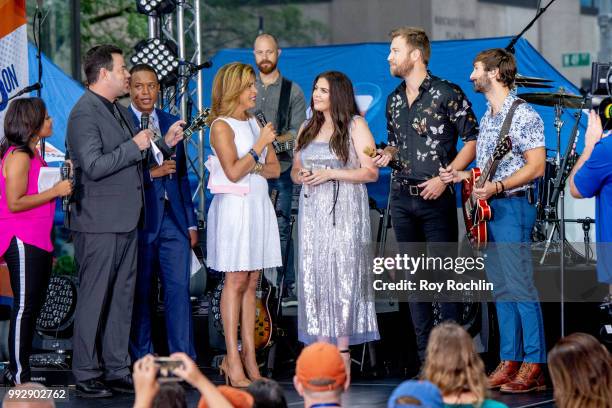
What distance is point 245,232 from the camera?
6.43 metres

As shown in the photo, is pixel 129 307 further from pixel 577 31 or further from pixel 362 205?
pixel 577 31

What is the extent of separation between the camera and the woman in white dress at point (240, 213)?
6391 millimetres

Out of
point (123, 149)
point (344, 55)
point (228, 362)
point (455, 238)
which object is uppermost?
point (344, 55)

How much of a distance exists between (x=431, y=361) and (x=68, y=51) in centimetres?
1094

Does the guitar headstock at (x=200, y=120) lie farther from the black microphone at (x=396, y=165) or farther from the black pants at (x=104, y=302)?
the black microphone at (x=396, y=165)

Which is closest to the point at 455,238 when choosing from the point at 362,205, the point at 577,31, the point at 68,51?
the point at 362,205

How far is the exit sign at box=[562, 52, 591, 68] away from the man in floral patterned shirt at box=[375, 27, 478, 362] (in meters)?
9.87

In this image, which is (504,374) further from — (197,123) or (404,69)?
(197,123)

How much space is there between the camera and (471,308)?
6.98 m

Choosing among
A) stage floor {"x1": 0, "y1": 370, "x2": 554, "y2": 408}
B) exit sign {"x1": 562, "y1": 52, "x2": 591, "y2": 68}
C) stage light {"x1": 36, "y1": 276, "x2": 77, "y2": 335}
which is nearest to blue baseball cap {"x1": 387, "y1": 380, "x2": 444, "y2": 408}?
stage floor {"x1": 0, "y1": 370, "x2": 554, "y2": 408}

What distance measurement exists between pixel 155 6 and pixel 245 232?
2.53 meters

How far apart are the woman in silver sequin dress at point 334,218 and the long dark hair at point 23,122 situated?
56.5 inches

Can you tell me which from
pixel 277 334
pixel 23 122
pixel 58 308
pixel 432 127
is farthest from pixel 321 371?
pixel 58 308

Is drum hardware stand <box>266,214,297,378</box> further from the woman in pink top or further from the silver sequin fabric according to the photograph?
the woman in pink top
